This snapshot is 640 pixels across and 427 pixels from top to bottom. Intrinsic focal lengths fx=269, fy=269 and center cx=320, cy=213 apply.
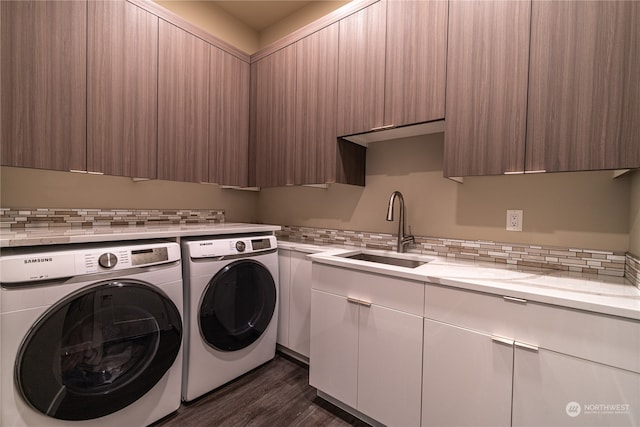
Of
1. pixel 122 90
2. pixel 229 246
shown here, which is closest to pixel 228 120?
pixel 122 90

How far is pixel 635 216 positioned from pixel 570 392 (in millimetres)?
853

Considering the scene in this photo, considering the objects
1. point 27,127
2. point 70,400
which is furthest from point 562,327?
point 27,127

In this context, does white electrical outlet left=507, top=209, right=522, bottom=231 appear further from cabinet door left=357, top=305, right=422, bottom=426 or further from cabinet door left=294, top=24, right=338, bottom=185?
cabinet door left=294, top=24, right=338, bottom=185

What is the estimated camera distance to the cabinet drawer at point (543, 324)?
0.87 meters

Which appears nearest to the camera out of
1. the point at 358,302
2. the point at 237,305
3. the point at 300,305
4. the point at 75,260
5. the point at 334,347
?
the point at 75,260

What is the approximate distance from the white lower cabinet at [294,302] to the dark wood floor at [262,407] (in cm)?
24

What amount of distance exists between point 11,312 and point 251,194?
6.68ft

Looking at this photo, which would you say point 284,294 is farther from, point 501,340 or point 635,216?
point 635,216

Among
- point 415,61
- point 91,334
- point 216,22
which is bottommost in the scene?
point 91,334

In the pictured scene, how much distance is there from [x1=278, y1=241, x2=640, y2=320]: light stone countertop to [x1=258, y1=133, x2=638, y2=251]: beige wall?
0.70 feet

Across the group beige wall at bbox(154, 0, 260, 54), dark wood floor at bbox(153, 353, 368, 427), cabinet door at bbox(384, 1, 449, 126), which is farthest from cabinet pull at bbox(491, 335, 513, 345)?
beige wall at bbox(154, 0, 260, 54)

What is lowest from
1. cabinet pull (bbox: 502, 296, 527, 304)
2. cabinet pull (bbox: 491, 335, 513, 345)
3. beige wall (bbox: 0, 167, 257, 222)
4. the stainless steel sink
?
cabinet pull (bbox: 491, 335, 513, 345)

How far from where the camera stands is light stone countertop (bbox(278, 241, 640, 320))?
2.98ft

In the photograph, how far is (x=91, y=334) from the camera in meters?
1.20
